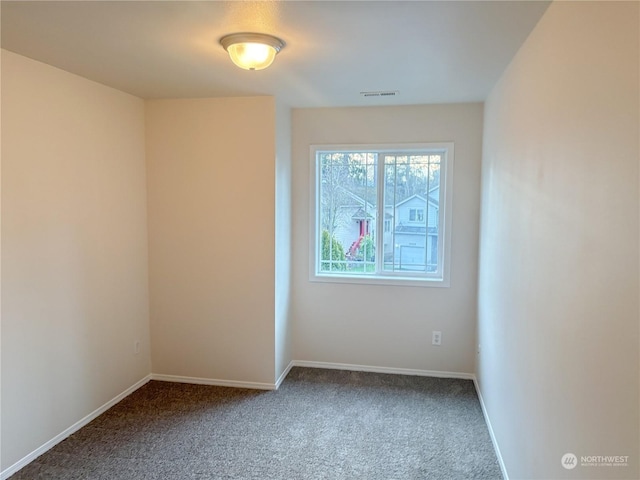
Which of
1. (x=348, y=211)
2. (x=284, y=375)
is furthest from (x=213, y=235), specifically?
(x=284, y=375)

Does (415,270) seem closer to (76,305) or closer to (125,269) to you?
(125,269)

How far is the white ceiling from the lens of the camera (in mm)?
1834

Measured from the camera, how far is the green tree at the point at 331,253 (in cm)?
402

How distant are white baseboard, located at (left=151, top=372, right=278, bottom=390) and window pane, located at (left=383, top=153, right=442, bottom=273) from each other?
1.48 meters

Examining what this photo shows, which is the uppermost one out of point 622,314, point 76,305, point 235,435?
point 622,314

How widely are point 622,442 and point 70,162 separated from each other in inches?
123

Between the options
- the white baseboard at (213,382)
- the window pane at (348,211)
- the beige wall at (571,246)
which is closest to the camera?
the beige wall at (571,246)

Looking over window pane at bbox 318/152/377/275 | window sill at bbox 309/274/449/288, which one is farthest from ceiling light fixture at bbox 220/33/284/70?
window sill at bbox 309/274/449/288

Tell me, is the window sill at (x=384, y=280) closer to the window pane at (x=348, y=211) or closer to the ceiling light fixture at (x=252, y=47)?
the window pane at (x=348, y=211)

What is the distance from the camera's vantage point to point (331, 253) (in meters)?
4.03

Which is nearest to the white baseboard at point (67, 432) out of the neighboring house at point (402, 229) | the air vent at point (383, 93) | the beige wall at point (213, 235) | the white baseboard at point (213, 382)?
the white baseboard at point (213, 382)

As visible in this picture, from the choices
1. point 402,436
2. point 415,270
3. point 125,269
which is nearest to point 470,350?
point 415,270

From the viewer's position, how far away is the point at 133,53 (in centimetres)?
241

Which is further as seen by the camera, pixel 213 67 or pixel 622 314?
pixel 213 67
